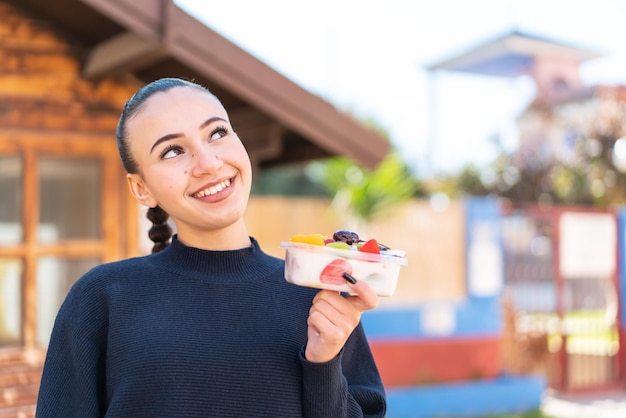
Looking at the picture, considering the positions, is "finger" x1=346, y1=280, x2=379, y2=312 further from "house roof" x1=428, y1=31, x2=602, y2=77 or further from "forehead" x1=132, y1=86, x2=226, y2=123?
"house roof" x1=428, y1=31, x2=602, y2=77

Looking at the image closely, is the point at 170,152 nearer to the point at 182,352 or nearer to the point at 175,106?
the point at 175,106

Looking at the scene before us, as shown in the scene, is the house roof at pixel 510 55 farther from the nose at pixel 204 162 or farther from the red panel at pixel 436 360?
the nose at pixel 204 162

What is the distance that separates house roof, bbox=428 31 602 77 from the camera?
21.4 m

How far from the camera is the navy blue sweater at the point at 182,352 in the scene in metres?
1.68

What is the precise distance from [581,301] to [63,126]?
690 cm

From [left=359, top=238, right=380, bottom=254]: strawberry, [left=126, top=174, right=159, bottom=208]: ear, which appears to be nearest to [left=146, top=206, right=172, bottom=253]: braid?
[left=126, top=174, right=159, bottom=208]: ear

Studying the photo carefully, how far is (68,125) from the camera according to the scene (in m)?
4.34

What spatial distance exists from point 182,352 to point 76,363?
Result: 0.24m

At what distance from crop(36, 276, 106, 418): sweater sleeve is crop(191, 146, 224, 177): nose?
365 millimetres

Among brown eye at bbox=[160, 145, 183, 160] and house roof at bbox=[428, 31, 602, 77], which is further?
house roof at bbox=[428, 31, 602, 77]

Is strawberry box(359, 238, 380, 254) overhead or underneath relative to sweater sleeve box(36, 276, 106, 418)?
overhead

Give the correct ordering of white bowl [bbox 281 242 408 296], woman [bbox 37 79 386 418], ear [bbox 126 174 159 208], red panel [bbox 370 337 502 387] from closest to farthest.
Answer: white bowl [bbox 281 242 408 296] < woman [bbox 37 79 386 418] < ear [bbox 126 174 159 208] < red panel [bbox 370 337 502 387]

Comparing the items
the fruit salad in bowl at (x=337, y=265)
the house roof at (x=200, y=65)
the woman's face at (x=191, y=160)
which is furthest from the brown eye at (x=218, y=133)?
the house roof at (x=200, y=65)

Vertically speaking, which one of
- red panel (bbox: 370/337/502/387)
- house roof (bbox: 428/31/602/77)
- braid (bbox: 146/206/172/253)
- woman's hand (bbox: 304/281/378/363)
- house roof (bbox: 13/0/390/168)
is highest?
house roof (bbox: 428/31/602/77)
